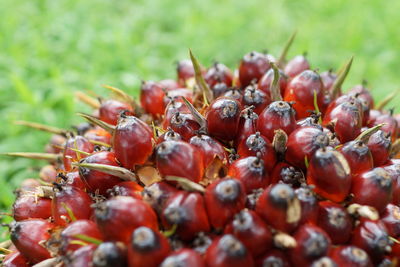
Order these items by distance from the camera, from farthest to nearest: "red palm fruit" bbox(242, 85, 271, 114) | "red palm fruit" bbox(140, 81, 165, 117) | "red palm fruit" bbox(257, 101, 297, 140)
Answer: "red palm fruit" bbox(140, 81, 165, 117), "red palm fruit" bbox(242, 85, 271, 114), "red palm fruit" bbox(257, 101, 297, 140)

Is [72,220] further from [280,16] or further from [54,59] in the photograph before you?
[280,16]

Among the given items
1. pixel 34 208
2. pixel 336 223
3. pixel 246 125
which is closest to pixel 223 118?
pixel 246 125

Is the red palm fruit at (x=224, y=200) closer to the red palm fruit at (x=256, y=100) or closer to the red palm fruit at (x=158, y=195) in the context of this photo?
the red palm fruit at (x=158, y=195)

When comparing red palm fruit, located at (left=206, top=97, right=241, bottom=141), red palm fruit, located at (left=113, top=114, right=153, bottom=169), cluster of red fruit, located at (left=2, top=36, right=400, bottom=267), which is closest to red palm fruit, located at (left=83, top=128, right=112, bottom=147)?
cluster of red fruit, located at (left=2, top=36, right=400, bottom=267)

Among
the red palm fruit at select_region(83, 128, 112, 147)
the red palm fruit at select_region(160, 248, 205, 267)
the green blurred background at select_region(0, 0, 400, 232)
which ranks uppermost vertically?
the red palm fruit at select_region(160, 248, 205, 267)

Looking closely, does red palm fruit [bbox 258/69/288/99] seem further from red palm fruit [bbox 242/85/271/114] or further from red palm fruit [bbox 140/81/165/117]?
red palm fruit [bbox 140/81/165/117]

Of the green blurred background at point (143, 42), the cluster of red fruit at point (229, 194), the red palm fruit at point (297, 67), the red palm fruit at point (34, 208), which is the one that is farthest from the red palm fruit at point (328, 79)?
the green blurred background at point (143, 42)
